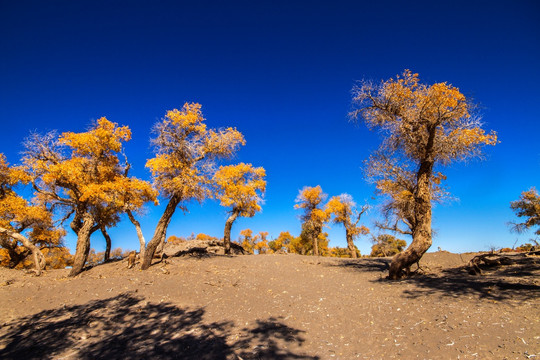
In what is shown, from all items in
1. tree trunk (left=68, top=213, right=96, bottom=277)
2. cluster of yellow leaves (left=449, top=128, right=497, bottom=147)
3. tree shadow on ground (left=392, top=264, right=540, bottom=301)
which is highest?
cluster of yellow leaves (left=449, top=128, right=497, bottom=147)

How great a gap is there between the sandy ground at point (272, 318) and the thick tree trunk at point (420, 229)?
3.26 ft

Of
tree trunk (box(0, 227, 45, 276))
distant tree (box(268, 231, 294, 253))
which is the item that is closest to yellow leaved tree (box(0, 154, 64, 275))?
tree trunk (box(0, 227, 45, 276))

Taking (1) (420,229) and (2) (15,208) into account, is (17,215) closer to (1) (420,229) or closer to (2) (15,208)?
(2) (15,208)

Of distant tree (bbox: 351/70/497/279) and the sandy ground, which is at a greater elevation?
distant tree (bbox: 351/70/497/279)

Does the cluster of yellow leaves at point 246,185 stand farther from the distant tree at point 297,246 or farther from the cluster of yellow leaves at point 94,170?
the distant tree at point 297,246

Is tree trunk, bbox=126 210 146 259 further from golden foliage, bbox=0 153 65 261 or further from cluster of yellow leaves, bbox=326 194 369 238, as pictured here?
cluster of yellow leaves, bbox=326 194 369 238

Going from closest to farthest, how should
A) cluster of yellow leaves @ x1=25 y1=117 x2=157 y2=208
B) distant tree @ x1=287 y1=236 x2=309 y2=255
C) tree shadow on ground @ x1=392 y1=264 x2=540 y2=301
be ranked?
tree shadow on ground @ x1=392 y1=264 x2=540 y2=301, cluster of yellow leaves @ x1=25 y1=117 x2=157 y2=208, distant tree @ x1=287 y1=236 x2=309 y2=255

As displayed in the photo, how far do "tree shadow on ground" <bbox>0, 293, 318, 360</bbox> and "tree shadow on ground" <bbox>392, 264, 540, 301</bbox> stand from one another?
17.0ft

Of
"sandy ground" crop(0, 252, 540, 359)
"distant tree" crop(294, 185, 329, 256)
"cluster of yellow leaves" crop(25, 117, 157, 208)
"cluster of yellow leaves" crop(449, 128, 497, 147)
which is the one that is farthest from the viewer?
"distant tree" crop(294, 185, 329, 256)

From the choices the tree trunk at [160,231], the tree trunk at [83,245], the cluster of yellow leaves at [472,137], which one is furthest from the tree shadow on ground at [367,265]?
the tree trunk at [83,245]

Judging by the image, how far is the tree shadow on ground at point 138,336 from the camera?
18.0ft

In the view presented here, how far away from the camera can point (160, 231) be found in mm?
13344

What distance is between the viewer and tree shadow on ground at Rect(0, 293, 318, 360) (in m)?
5.50

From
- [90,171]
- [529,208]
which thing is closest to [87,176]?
[90,171]
